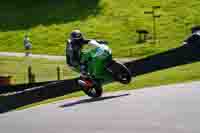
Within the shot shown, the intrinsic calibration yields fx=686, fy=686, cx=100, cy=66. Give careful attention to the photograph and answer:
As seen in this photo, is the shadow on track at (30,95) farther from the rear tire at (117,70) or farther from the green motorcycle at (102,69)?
the rear tire at (117,70)

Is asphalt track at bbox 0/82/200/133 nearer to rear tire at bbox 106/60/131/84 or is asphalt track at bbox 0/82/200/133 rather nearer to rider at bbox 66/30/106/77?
rear tire at bbox 106/60/131/84

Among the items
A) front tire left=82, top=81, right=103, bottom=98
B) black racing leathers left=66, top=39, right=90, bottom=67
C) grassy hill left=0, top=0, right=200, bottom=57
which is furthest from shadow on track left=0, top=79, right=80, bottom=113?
grassy hill left=0, top=0, right=200, bottom=57

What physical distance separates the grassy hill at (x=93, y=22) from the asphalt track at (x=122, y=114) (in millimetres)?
26397

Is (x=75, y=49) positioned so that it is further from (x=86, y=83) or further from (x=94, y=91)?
(x=94, y=91)

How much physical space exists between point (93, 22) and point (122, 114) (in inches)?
1488

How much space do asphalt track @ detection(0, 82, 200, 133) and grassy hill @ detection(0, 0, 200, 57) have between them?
86.6ft

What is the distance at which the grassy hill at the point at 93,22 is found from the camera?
46188 millimetres

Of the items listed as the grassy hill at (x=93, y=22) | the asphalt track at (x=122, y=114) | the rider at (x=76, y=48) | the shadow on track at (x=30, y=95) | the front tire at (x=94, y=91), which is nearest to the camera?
the asphalt track at (x=122, y=114)

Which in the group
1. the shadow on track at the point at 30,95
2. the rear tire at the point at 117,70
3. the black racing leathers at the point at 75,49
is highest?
the black racing leathers at the point at 75,49

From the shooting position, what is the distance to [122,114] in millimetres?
13445

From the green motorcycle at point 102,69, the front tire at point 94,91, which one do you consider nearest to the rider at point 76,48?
the green motorcycle at point 102,69

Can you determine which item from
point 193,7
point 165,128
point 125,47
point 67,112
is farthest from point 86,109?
point 193,7

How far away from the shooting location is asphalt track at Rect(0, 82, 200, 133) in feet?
39.3

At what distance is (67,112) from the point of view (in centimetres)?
1501
